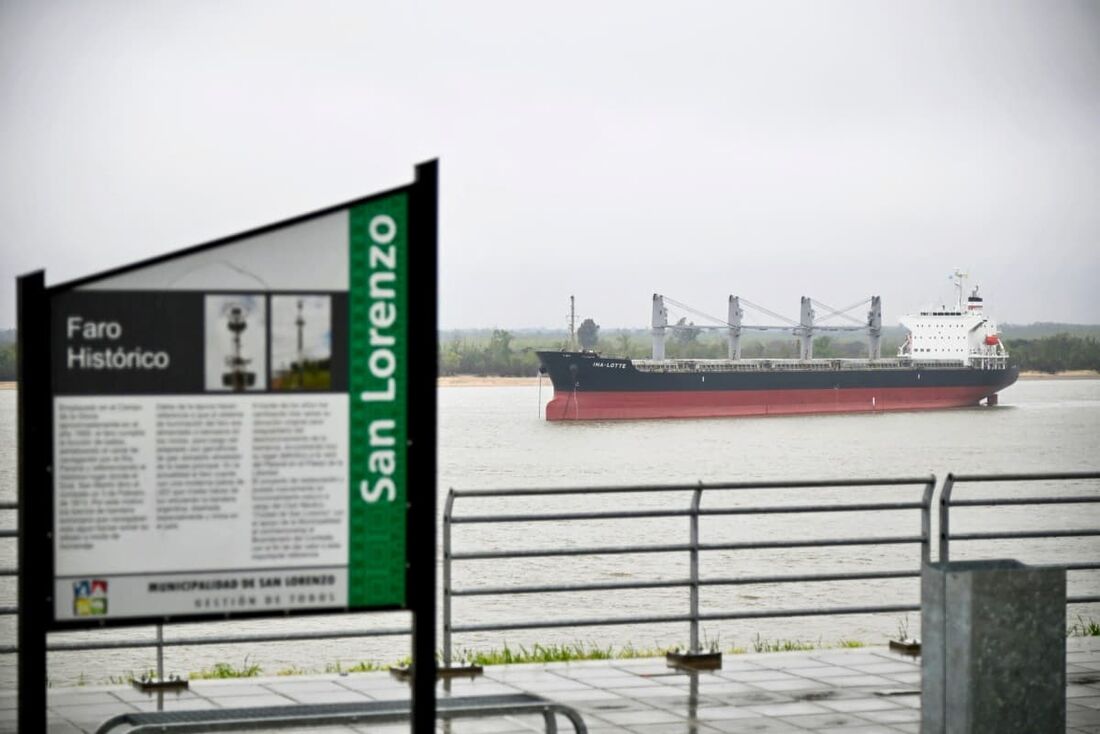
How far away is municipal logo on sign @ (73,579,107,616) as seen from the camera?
4270mm

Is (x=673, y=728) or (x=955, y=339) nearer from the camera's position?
(x=673, y=728)

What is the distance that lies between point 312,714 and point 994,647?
2.39 m

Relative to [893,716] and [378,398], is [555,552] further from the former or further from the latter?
[378,398]

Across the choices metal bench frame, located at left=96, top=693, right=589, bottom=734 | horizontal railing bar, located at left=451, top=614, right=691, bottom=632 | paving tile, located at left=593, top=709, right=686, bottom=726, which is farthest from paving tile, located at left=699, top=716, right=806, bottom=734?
metal bench frame, located at left=96, top=693, right=589, bottom=734

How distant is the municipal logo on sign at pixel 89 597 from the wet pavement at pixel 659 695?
2601 mm

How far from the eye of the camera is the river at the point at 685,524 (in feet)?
58.6

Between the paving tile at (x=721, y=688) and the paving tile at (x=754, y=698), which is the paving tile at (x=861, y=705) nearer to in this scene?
the paving tile at (x=754, y=698)

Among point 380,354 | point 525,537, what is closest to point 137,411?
point 380,354

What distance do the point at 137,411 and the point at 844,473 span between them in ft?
170

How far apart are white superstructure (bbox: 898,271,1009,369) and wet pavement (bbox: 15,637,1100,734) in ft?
285

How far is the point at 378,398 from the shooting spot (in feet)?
14.8

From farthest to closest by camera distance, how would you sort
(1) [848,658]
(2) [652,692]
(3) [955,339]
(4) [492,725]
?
(3) [955,339], (1) [848,658], (2) [652,692], (4) [492,725]

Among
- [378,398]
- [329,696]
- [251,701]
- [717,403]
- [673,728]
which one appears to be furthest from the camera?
[717,403]

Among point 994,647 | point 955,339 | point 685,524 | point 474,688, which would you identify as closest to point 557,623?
point 474,688
